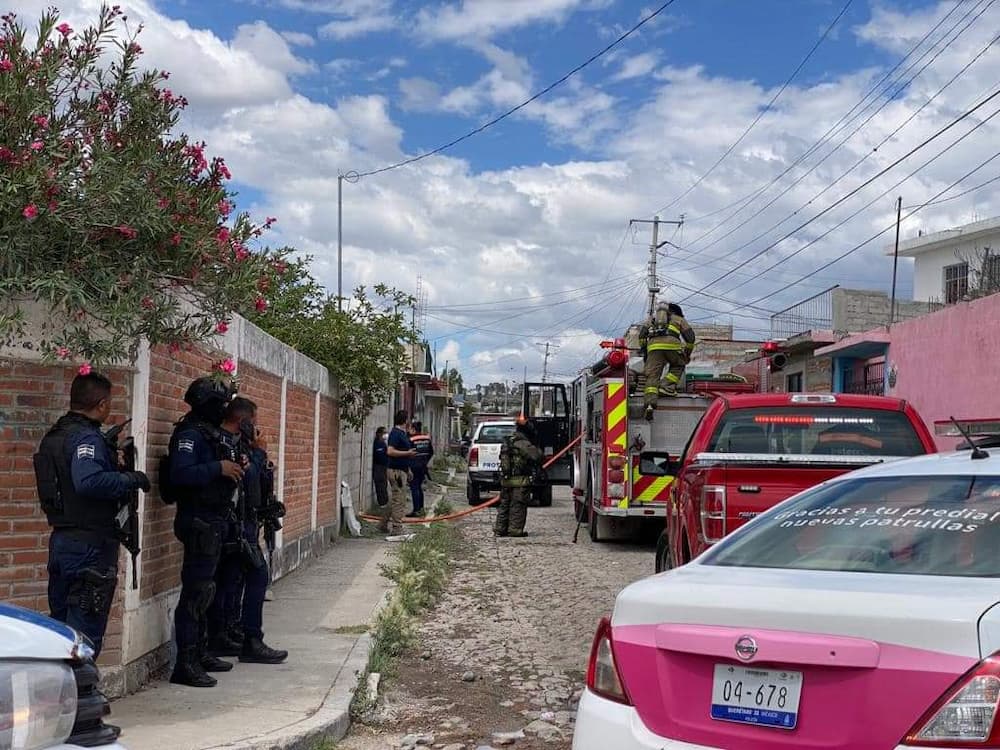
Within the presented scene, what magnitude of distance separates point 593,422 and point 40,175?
11843 millimetres

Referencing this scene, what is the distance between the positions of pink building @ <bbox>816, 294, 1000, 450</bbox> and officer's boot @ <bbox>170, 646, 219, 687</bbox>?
10249 mm

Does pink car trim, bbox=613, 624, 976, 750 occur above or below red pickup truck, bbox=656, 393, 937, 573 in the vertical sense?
below

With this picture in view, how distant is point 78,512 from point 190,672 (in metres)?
1.67

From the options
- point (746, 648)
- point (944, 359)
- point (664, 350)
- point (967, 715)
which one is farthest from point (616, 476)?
point (967, 715)

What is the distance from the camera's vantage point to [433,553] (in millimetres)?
13570

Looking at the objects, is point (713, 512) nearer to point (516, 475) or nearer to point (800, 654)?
point (800, 654)

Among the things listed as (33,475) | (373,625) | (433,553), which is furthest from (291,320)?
(33,475)

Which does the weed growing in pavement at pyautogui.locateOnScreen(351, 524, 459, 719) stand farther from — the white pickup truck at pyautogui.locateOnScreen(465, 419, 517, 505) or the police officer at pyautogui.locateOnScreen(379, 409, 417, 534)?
the white pickup truck at pyautogui.locateOnScreen(465, 419, 517, 505)

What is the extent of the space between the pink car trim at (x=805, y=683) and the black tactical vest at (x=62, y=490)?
3060 mm

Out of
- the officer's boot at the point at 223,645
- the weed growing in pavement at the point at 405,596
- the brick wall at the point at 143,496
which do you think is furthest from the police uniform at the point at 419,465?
the officer's boot at the point at 223,645

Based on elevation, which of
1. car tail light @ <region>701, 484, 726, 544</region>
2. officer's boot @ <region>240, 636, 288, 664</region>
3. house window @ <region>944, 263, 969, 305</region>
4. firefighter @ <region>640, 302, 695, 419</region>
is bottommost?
officer's boot @ <region>240, 636, 288, 664</region>

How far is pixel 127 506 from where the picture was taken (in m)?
5.76

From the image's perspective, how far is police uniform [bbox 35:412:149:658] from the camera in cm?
534

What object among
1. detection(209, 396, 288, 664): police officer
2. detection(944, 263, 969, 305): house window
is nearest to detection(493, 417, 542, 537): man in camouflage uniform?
detection(209, 396, 288, 664): police officer
